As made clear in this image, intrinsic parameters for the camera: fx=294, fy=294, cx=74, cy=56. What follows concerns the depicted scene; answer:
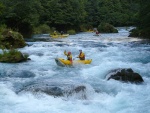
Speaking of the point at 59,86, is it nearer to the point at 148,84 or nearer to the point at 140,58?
the point at 148,84

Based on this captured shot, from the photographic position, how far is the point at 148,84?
38.0 ft

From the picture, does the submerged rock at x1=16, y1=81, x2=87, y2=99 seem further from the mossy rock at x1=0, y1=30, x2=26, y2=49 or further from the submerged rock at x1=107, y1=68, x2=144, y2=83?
the mossy rock at x1=0, y1=30, x2=26, y2=49

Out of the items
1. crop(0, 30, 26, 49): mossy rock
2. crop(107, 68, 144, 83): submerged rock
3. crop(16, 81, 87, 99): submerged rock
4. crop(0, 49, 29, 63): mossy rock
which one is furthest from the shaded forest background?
crop(16, 81, 87, 99): submerged rock

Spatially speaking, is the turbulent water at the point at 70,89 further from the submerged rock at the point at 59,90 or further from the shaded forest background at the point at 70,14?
the shaded forest background at the point at 70,14

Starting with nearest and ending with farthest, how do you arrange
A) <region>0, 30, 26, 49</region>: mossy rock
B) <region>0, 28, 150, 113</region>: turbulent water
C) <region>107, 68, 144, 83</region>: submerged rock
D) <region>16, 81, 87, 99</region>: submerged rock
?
<region>0, 28, 150, 113</region>: turbulent water < <region>16, 81, 87, 99</region>: submerged rock < <region>107, 68, 144, 83</region>: submerged rock < <region>0, 30, 26, 49</region>: mossy rock

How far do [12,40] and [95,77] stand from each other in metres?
11.7

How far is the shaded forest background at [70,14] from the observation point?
111ft

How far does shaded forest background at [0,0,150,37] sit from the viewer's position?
33.8 meters

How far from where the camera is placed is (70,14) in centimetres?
4941

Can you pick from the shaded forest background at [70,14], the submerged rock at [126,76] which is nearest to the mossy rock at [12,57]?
the submerged rock at [126,76]

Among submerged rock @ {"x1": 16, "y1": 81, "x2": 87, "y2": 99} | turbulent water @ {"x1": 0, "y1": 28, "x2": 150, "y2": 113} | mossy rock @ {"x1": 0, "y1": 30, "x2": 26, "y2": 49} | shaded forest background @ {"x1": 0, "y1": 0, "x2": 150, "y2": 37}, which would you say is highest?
shaded forest background @ {"x1": 0, "y1": 0, "x2": 150, "y2": 37}

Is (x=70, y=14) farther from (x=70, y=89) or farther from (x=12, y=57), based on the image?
(x=70, y=89)

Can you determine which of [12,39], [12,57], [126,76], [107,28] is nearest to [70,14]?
[107,28]

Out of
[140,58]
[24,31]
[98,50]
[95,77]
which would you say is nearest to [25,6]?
[24,31]
